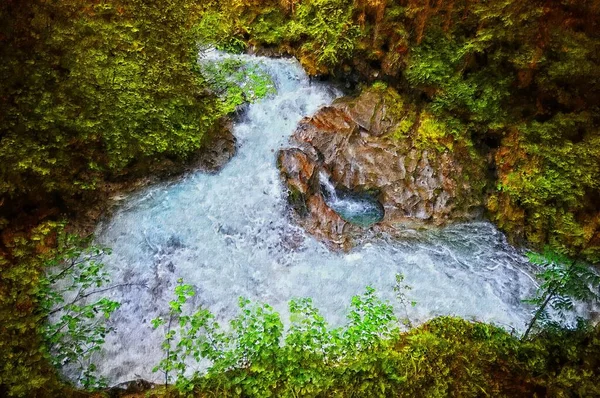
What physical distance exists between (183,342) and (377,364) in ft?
6.15

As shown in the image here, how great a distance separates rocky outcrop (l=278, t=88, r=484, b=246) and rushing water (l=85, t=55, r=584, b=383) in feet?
1.41

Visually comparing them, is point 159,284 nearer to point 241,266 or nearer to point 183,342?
point 241,266

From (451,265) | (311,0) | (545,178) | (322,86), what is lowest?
(451,265)

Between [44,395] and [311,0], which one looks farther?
[311,0]

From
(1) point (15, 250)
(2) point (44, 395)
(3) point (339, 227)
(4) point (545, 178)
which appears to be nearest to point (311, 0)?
(3) point (339, 227)

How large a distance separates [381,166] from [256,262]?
3.77 metres

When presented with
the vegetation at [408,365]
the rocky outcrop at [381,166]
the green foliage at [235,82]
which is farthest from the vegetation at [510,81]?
the vegetation at [408,365]

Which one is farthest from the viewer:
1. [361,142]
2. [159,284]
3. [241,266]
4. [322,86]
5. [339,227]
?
[322,86]

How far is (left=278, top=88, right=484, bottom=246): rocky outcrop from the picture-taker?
25.7 ft

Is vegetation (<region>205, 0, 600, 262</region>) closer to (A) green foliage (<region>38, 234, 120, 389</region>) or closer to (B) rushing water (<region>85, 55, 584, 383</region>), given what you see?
(B) rushing water (<region>85, 55, 584, 383</region>)

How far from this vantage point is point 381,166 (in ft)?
27.5

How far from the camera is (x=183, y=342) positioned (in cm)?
348

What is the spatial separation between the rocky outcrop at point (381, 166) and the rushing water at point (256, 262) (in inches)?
17.0

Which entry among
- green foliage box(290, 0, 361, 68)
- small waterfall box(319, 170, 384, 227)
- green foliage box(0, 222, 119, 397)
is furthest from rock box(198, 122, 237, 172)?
green foliage box(0, 222, 119, 397)
